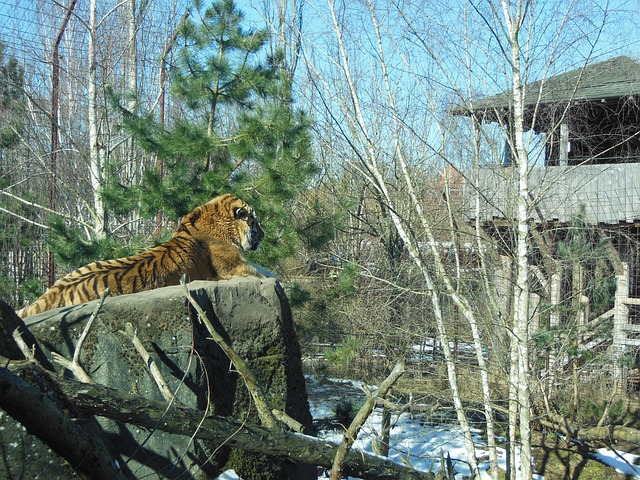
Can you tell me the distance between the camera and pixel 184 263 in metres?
5.95

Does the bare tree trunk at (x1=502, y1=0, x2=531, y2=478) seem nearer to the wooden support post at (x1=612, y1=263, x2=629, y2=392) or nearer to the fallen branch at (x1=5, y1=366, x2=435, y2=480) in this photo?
the fallen branch at (x1=5, y1=366, x2=435, y2=480)

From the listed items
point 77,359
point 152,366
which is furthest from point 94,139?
point 152,366

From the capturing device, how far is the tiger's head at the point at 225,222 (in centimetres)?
661

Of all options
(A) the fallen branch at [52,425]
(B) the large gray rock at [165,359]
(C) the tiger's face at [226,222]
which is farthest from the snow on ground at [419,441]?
(A) the fallen branch at [52,425]

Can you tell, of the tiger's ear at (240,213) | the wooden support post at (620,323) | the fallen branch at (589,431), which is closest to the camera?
the tiger's ear at (240,213)

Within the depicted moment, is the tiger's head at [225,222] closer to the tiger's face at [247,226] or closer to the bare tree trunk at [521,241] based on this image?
the tiger's face at [247,226]

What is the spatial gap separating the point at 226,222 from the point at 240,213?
0.56ft

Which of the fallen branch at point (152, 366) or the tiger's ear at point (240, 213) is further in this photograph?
the tiger's ear at point (240, 213)

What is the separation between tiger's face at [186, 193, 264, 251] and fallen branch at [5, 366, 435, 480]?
342cm

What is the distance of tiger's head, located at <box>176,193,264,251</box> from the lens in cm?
661

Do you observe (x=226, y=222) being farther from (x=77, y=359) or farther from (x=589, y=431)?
(x=589, y=431)

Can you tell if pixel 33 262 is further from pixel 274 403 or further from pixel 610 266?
pixel 610 266

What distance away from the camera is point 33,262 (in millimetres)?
12789

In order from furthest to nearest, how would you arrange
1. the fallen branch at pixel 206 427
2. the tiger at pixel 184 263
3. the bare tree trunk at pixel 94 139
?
the bare tree trunk at pixel 94 139
the tiger at pixel 184 263
the fallen branch at pixel 206 427
